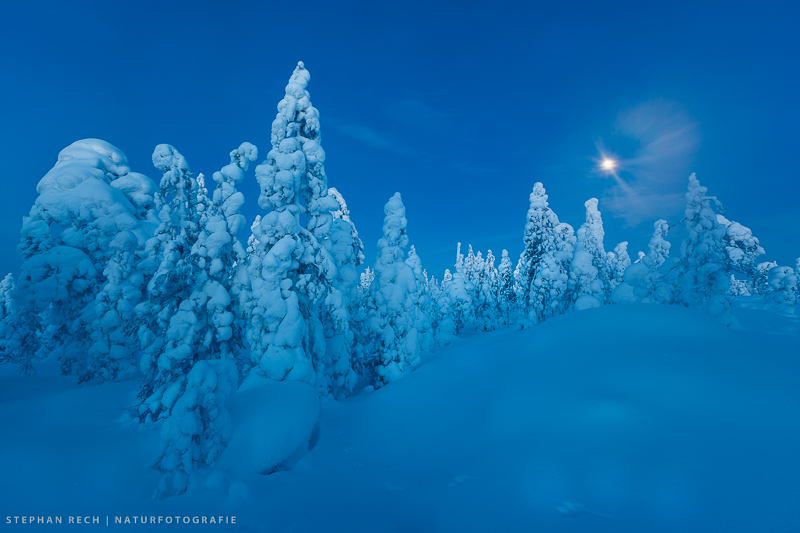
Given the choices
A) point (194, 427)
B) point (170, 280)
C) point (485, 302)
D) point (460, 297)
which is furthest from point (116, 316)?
point (485, 302)

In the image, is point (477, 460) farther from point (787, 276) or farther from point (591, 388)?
point (787, 276)

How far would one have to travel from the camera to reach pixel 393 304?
58.8 ft

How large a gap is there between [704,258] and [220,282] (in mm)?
26531

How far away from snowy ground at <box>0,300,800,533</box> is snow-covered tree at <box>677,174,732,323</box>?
558 inches

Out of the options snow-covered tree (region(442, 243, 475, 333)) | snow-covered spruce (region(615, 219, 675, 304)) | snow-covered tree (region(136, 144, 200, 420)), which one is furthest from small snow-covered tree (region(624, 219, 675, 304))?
snow-covered tree (region(136, 144, 200, 420))

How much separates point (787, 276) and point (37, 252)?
6574cm

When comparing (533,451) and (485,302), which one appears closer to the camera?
(533,451)

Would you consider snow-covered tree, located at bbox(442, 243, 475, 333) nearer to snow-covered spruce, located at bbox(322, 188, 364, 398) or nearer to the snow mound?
snow-covered spruce, located at bbox(322, 188, 364, 398)

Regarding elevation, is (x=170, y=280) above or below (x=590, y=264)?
below

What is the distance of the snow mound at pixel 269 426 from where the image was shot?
7930 mm

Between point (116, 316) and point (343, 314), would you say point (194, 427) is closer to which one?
point (343, 314)

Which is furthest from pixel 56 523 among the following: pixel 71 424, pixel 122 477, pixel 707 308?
pixel 707 308

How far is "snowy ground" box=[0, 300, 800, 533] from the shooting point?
4.69m

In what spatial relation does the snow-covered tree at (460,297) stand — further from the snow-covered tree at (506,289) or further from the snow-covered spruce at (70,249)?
the snow-covered spruce at (70,249)
